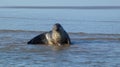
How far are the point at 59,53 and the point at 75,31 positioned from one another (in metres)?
6.46

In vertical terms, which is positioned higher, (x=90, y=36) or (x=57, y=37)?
(x=57, y=37)

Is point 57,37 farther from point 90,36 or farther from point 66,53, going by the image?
point 90,36

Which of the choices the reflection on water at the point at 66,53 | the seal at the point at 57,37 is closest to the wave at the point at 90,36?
the reflection on water at the point at 66,53

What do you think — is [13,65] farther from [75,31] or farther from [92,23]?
[92,23]

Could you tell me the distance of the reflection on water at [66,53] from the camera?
11.4 m

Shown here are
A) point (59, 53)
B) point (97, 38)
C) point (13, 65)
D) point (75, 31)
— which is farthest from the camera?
point (75, 31)

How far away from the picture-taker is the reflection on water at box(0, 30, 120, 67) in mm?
11422

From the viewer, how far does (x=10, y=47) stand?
47.8ft

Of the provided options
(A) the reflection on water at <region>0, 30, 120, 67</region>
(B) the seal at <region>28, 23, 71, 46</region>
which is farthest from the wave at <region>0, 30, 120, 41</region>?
(B) the seal at <region>28, 23, 71, 46</region>

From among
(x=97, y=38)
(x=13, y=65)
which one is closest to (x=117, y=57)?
(x=13, y=65)

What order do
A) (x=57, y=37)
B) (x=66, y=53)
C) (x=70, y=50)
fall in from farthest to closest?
1. (x=57, y=37)
2. (x=70, y=50)
3. (x=66, y=53)

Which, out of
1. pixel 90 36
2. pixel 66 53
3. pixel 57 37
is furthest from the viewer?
→ pixel 90 36

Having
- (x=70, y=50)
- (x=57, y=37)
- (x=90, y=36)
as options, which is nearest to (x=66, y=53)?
(x=70, y=50)

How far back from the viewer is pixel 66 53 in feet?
43.6
